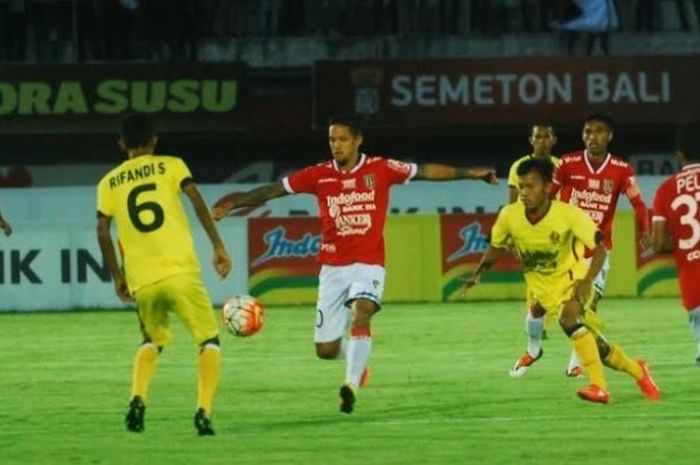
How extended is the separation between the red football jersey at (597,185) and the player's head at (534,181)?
3.00 m

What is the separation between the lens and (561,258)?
14672 mm

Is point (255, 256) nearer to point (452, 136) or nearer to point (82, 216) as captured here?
point (82, 216)

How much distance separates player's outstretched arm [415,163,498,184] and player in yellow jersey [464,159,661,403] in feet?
0.70

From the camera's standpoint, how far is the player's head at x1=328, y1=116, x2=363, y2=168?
14.4 m

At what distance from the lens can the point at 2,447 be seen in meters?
12.4

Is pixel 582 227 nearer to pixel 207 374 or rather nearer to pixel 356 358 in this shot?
pixel 356 358

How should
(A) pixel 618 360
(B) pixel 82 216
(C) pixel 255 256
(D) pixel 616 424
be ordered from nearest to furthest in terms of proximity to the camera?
(D) pixel 616 424
(A) pixel 618 360
(C) pixel 255 256
(B) pixel 82 216

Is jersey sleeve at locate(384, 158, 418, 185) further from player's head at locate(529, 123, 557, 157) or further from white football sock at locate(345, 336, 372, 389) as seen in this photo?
player's head at locate(529, 123, 557, 157)

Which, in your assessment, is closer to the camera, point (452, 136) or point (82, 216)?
point (82, 216)

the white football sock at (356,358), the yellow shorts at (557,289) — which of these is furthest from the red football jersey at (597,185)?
the white football sock at (356,358)

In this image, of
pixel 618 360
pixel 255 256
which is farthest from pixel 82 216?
pixel 618 360

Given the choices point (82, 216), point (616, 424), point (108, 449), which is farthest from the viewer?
point (82, 216)

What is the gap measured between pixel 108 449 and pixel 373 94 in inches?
821

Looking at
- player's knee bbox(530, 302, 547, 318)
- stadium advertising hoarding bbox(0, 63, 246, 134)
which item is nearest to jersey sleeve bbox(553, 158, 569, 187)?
player's knee bbox(530, 302, 547, 318)
